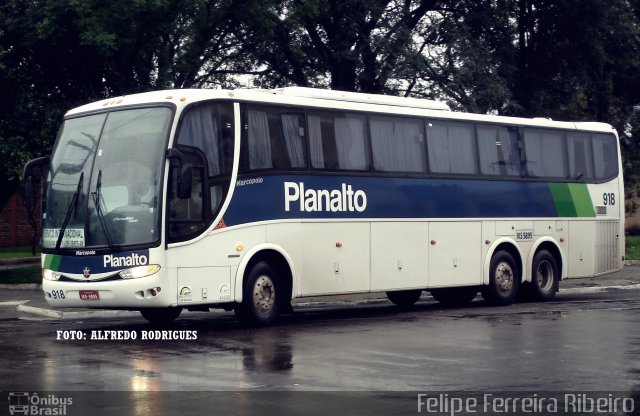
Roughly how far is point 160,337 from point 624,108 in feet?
89.7

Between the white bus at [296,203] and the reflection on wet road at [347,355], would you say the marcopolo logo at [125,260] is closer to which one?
the white bus at [296,203]

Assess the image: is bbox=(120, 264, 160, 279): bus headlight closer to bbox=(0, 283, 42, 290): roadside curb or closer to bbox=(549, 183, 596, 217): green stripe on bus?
bbox=(549, 183, 596, 217): green stripe on bus

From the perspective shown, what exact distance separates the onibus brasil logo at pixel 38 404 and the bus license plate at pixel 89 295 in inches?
229

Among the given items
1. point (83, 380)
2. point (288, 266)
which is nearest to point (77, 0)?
point (288, 266)

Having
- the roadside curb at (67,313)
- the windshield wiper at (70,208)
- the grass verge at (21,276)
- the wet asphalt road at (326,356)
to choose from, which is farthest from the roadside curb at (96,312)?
the grass verge at (21,276)

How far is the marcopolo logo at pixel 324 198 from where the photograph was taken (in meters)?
18.1

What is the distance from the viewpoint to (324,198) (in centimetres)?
1873

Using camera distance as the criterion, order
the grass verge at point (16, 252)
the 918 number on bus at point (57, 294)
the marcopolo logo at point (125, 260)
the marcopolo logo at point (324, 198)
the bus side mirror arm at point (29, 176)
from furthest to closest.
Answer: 1. the grass verge at point (16, 252)
2. the marcopolo logo at point (324, 198)
3. the bus side mirror arm at point (29, 176)
4. the 918 number on bus at point (57, 294)
5. the marcopolo logo at point (125, 260)

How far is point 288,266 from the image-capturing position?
18.0 metres

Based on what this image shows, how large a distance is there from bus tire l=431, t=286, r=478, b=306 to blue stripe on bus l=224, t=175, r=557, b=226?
1626mm

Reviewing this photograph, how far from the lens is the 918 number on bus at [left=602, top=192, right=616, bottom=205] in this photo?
25.2 m

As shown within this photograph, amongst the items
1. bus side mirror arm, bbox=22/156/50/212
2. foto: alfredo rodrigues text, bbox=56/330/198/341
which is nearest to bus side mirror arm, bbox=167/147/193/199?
foto: alfredo rodrigues text, bbox=56/330/198/341

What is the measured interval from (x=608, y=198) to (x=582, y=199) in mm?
1054

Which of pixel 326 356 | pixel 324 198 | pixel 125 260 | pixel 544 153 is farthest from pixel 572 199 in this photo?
pixel 326 356
